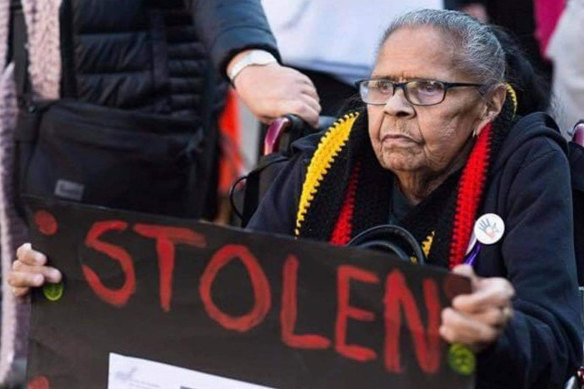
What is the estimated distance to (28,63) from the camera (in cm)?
432

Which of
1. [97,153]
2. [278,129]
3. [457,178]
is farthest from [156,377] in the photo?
[97,153]

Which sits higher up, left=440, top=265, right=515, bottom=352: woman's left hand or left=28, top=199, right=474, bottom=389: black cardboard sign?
left=440, top=265, right=515, bottom=352: woman's left hand

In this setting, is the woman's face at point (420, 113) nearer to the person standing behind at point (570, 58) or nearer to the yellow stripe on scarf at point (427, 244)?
the yellow stripe on scarf at point (427, 244)

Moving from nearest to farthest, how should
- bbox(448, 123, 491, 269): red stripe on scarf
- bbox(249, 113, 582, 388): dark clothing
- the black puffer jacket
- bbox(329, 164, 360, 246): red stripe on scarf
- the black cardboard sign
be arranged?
1. the black cardboard sign
2. bbox(249, 113, 582, 388): dark clothing
3. bbox(448, 123, 491, 269): red stripe on scarf
4. bbox(329, 164, 360, 246): red stripe on scarf
5. the black puffer jacket

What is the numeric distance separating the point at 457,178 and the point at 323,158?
32cm

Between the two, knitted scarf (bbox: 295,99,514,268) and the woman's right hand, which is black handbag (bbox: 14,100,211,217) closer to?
knitted scarf (bbox: 295,99,514,268)

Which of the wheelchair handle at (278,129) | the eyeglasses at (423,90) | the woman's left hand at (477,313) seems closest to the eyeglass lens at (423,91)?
the eyeglasses at (423,90)

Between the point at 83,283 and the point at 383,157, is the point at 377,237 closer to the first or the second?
the point at 383,157

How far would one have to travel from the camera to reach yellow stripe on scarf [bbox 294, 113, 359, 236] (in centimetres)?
321

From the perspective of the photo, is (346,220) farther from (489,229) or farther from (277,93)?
(277,93)

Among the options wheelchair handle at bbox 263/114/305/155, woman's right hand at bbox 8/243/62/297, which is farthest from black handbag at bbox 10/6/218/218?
woman's right hand at bbox 8/243/62/297

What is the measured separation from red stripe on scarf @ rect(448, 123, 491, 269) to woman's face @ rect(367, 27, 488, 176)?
55 millimetres

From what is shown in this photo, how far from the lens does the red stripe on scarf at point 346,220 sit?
315 cm

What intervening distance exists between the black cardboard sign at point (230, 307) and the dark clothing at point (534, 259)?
0.64 feet
